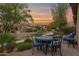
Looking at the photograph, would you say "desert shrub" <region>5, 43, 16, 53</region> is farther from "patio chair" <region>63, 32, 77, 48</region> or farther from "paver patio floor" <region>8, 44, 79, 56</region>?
"patio chair" <region>63, 32, 77, 48</region>

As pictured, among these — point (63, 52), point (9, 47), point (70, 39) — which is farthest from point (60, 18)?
point (9, 47)

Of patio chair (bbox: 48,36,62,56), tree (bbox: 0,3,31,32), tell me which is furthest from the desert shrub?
patio chair (bbox: 48,36,62,56)

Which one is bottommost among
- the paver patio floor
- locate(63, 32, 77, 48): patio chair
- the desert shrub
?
the paver patio floor

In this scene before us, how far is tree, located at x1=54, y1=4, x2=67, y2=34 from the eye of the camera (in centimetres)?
387

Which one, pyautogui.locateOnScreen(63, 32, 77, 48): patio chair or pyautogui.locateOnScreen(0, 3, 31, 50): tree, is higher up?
pyautogui.locateOnScreen(0, 3, 31, 50): tree

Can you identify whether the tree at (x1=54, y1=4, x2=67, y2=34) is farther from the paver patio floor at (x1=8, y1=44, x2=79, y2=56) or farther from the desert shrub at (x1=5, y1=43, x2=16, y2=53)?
the desert shrub at (x1=5, y1=43, x2=16, y2=53)

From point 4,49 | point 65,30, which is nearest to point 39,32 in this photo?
point 65,30

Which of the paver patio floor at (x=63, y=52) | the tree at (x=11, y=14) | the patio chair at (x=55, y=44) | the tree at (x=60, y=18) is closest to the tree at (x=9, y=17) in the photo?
the tree at (x=11, y=14)

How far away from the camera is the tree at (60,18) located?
3869 millimetres

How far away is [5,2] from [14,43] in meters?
0.76

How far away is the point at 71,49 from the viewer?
3.89 metres

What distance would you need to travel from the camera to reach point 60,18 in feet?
12.7

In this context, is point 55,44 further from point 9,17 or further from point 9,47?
point 9,17

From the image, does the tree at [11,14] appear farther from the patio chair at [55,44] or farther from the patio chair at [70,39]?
the patio chair at [70,39]
